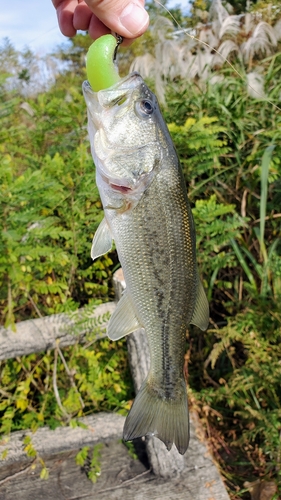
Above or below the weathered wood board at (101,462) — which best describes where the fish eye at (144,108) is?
above

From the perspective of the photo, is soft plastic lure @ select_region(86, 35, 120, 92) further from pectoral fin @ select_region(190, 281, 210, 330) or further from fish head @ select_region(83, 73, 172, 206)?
pectoral fin @ select_region(190, 281, 210, 330)

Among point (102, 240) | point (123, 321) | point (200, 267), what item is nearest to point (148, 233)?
point (102, 240)

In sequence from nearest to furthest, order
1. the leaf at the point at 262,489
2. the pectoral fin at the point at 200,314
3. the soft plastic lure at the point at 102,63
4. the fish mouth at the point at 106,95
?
the soft plastic lure at the point at 102,63
the fish mouth at the point at 106,95
the pectoral fin at the point at 200,314
the leaf at the point at 262,489

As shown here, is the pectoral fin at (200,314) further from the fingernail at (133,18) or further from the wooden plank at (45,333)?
the wooden plank at (45,333)

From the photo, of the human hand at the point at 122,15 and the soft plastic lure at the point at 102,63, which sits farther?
the human hand at the point at 122,15

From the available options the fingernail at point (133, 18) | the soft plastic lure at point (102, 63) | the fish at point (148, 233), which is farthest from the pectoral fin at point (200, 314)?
the fingernail at point (133, 18)

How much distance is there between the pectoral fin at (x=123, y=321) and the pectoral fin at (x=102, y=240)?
0.16m

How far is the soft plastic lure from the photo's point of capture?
115 cm

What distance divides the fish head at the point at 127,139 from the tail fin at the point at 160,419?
0.64 m

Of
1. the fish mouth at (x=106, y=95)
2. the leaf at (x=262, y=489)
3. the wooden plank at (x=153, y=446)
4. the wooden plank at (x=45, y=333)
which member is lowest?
the leaf at (x=262, y=489)

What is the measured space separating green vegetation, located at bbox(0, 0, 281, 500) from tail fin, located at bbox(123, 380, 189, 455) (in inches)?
50.6

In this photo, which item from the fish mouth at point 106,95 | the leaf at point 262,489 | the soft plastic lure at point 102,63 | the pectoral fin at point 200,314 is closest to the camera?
the soft plastic lure at point 102,63

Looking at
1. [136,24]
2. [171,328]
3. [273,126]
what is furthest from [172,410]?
[273,126]

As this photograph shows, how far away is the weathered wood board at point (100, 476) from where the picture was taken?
2496 mm
